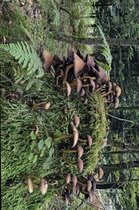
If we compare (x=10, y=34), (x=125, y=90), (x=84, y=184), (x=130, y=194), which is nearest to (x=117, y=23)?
(x=125, y=90)

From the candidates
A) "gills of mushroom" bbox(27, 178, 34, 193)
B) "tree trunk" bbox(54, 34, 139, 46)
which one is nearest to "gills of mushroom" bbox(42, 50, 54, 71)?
"gills of mushroom" bbox(27, 178, 34, 193)

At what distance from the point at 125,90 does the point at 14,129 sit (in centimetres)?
686

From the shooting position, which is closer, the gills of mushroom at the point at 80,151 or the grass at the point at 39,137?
the grass at the point at 39,137

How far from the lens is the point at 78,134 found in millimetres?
2922

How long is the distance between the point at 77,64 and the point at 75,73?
0.06 metres

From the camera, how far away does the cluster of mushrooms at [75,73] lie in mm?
2809

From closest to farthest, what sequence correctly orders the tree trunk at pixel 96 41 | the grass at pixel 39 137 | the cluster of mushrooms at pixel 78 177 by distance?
1. the grass at pixel 39 137
2. the cluster of mushrooms at pixel 78 177
3. the tree trunk at pixel 96 41

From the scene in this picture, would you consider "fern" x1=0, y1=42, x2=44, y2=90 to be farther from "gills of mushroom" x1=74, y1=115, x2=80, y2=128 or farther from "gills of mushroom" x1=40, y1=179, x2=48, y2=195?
"gills of mushroom" x1=40, y1=179, x2=48, y2=195

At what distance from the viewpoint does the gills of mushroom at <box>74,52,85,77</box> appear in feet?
9.09

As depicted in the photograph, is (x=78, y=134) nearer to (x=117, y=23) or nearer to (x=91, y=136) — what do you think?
(x=91, y=136)

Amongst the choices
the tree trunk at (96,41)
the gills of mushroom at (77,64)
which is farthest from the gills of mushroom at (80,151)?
the tree trunk at (96,41)

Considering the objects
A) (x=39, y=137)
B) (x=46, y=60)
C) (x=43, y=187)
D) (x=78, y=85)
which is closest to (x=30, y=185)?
(x=43, y=187)

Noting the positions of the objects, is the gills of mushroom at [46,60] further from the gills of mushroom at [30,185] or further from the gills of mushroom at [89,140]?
the gills of mushroom at [30,185]

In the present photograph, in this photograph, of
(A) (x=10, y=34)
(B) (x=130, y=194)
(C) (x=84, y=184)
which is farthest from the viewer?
(B) (x=130, y=194)
